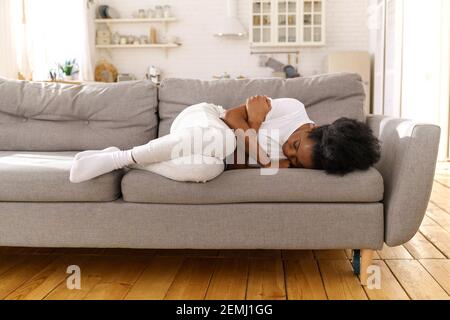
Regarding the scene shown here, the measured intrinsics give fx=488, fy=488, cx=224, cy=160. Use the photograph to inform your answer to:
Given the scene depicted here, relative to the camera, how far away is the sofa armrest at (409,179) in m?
1.77

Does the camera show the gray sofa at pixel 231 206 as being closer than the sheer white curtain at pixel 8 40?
Yes

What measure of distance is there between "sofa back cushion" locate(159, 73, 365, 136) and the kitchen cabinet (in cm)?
417

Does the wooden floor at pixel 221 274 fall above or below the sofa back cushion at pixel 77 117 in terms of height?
below

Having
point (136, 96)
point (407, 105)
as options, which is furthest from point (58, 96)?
point (407, 105)

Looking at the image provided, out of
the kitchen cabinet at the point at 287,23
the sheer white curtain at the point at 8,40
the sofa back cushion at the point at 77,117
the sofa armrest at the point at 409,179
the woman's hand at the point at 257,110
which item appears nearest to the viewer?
the sofa armrest at the point at 409,179

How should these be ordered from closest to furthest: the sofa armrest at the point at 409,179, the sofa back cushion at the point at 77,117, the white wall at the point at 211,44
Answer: the sofa armrest at the point at 409,179 < the sofa back cushion at the point at 77,117 < the white wall at the point at 211,44

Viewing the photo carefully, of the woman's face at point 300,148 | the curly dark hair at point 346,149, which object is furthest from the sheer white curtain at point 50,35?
the curly dark hair at point 346,149

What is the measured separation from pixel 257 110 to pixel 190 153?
0.46 m

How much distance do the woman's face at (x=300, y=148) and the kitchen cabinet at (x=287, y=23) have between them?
4.75m

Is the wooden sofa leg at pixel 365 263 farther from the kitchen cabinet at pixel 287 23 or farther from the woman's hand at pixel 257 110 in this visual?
the kitchen cabinet at pixel 287 23

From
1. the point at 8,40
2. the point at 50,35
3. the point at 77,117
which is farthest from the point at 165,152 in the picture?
the point at 50,35

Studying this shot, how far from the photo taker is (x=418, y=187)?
1793 mm

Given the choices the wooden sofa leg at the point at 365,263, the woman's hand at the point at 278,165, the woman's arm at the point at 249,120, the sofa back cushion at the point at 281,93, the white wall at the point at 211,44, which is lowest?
the wooden sofa leg at the point at 365,263

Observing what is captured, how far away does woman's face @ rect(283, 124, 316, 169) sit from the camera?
1940 mm
